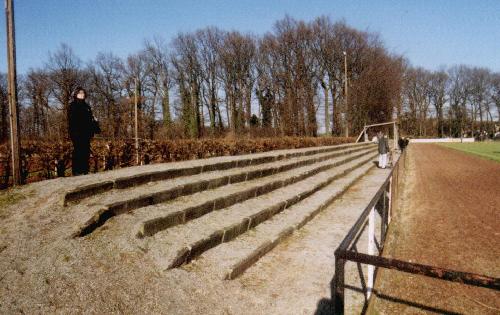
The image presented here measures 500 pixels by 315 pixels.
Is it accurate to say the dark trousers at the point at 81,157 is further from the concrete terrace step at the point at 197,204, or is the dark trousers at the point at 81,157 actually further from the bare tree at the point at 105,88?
the bare tree at the point at 105,88

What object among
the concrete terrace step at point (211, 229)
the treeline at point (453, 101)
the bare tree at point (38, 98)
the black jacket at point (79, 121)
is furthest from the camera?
the treeline at point (453, 101)

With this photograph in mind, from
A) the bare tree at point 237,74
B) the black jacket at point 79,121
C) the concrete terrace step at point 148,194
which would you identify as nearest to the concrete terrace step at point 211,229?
the concrete terrace step at point 148,194

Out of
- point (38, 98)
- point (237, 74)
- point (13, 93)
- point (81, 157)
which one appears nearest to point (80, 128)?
point (81, 157)

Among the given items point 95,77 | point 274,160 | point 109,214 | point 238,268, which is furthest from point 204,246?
→ point 95,77

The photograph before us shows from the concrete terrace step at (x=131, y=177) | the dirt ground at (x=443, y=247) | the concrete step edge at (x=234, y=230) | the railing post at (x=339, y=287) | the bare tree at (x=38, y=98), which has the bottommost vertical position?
the dirt ground at (x=443, y=247)

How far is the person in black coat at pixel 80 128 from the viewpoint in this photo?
5742 mm

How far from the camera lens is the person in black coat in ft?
18.8

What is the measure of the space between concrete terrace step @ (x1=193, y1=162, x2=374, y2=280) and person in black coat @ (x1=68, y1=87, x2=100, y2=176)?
3.62 meters

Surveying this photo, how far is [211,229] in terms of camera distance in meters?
4.02

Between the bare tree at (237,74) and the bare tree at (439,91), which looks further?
the bare tree at (439,91)

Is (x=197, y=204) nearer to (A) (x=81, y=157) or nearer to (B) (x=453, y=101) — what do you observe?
(A) (x=81, y=157)

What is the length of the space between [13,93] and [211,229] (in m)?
3.61

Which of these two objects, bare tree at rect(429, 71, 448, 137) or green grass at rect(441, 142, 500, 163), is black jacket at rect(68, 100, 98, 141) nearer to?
green grass at rect(441, 142, 500, 163)

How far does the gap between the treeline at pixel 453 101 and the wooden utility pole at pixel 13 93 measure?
2787 inches
